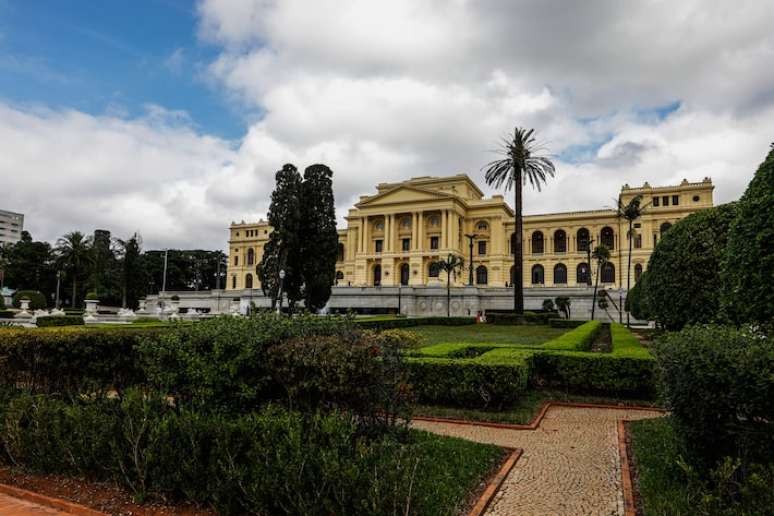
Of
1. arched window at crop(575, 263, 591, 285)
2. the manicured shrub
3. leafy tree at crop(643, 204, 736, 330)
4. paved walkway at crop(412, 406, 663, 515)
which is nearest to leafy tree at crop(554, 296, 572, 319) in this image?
arched window at crop(575, 263, 591, 285)

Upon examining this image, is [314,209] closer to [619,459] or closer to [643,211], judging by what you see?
[619,459]

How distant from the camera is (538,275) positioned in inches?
2832

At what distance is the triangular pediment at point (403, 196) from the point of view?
68.9m

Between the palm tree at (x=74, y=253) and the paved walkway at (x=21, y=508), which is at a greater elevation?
the palm tree at (x=74, y=253)

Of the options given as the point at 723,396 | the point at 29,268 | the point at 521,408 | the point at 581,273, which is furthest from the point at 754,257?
the point at 29,268

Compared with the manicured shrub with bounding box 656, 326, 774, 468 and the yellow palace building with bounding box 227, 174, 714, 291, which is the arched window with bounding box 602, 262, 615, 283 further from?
the manicured shrub with bounding box 656, 326, 774, 468

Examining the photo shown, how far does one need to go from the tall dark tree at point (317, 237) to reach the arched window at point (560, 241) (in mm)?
48794

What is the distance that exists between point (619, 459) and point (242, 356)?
480 cm

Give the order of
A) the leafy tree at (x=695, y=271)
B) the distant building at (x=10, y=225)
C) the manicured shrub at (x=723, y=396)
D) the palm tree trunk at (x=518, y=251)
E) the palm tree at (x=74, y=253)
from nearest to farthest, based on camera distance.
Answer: the manicured shrub at (x=723, y=396) < the leafy tree at (x=695, y=271) < the palm tree trunk at (x=518, y=251) < the palm tree at (x=74, y=253) < the distant building at (x=10, y=225)

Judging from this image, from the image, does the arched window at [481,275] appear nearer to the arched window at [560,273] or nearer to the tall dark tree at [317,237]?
the arched window at [560,273]

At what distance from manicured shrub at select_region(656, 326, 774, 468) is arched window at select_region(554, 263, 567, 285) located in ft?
225

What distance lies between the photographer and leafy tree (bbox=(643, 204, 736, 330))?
12914mm

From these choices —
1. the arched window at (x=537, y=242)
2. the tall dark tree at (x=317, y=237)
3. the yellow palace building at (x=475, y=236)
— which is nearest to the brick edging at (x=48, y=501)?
the tall dark tree at (x=317, y=237)

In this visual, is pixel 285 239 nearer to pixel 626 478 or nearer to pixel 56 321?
pixel 56 321
